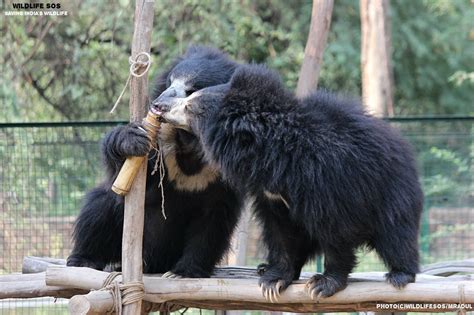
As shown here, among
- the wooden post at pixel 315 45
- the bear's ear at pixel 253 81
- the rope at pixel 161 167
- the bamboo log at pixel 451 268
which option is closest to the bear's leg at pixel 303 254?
the rope at pixel 161 167

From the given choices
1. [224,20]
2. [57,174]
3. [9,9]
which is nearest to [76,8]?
[9,9]

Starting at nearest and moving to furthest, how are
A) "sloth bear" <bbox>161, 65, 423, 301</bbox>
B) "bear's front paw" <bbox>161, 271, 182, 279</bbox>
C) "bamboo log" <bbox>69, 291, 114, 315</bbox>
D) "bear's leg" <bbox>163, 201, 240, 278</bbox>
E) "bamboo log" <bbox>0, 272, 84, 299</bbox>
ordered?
"bamboo log" <bbox>69, 291, 114, 315</bbox> → "sloth bear" <bbox>161, 65, 423, 301</bbox> → "bamboo log" <bbox>0, 272, 84, 299</bbox> → "bear's front paw" <bbox>161, 271, 182, 279</bbox> → "bear's leg" <bbox>163, 201, 240, 278</bbox>

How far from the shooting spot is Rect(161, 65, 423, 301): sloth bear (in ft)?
11.9

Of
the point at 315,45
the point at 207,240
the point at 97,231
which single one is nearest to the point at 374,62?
the point at 315,45

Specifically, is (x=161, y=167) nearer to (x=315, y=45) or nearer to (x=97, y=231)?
(x=97, y=231)

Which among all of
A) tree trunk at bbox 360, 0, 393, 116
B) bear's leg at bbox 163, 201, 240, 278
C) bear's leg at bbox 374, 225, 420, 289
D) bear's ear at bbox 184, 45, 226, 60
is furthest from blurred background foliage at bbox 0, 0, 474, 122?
bear's leg at bbox 374, 225, 420, 289

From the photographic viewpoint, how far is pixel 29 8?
998cm

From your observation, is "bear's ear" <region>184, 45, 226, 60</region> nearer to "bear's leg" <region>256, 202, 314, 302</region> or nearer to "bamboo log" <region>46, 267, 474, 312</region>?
"bear's leg" <region>256, 202, 314, 302</region>

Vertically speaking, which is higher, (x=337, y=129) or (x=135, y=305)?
(x=337, y=129)

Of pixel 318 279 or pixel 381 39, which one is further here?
pixel 381 39

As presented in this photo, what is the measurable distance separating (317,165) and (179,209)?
3.84 ft

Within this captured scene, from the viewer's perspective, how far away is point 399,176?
12.5ft

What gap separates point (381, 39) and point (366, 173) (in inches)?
246

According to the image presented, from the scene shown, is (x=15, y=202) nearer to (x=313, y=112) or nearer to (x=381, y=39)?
(x=313, y=112)
